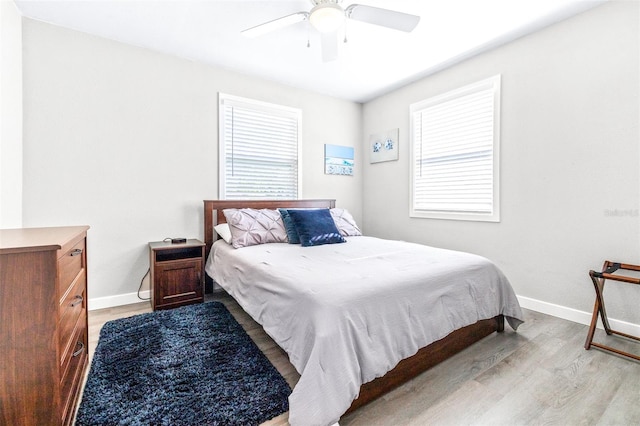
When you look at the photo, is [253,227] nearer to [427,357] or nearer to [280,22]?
[280,22]

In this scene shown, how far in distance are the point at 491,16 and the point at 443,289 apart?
231 centimetres

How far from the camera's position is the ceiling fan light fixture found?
6.23ft

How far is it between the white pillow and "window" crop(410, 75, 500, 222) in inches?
91.4

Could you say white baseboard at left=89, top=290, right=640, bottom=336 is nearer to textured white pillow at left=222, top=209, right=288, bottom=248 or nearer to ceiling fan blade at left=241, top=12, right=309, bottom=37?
textured white pillow at left=222, top=209, right=288, bottom=248

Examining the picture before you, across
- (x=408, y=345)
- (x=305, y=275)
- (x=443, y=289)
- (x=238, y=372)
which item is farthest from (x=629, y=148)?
(x=238, y=372)

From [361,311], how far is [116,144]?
2.82 metres

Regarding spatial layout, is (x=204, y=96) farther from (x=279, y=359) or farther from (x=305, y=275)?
(x=279, y=359)

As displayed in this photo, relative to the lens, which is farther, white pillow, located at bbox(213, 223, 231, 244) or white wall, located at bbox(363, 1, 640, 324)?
white pillow, located at bbox(213, 223, 231, 244)

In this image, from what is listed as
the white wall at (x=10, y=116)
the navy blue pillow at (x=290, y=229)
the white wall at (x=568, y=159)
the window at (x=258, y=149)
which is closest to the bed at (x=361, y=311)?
the navy blue pillow at (x=290, y=229)

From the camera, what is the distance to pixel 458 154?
10.7ft

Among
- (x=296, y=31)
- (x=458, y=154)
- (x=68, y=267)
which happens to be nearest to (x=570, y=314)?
(x=458, y=154)

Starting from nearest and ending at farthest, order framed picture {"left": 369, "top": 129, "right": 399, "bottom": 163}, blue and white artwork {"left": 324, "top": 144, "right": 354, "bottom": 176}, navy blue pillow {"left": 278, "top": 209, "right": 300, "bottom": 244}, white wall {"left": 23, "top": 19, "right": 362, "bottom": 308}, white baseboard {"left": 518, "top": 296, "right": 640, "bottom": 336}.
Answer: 1. white baseboard {"left": 518, "top": 296, "right": 640, "bottom": 336}
2. white wall {"left": 23, "top": 19, "right": 362, "bottom": 308}
3. navy blue pillow {"left": 278, "top": 209, "right": 300, "bottom": 244}
4. framed picture {"left": 369, "top": 129, "right": 399, "bottom": 163}
5. blue and white artwork {"left": 324, "top": 144, "right": 354, "bottom": 176}

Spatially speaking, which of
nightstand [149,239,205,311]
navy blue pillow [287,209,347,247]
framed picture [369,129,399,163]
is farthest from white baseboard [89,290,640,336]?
framed picture [369,129,399,163]

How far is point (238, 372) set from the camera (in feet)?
5.50
